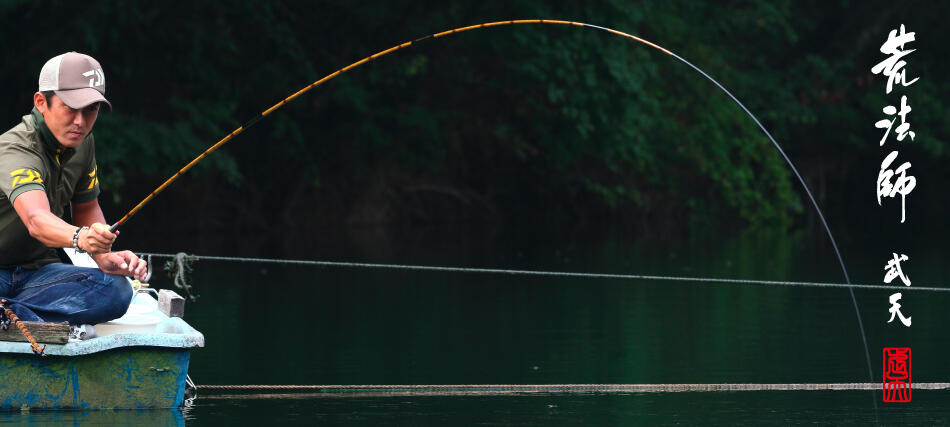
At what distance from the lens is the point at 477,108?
96.1ft

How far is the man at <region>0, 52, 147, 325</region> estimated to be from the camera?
20.6 ft

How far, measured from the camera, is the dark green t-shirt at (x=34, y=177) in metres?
6.38

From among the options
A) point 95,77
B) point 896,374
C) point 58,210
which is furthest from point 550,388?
point 95,77

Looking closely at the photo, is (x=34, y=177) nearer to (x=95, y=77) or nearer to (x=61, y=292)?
(x=95, y=77)

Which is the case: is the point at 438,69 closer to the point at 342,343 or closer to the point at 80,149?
the point at 342,343

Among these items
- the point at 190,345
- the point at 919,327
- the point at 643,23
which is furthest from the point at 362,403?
the point at 643,23

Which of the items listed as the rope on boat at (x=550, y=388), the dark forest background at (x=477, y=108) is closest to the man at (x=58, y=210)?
the rope on boat at (x=550, y=388)

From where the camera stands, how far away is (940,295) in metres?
14.0

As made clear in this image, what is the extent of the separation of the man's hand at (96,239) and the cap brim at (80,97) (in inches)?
25.7

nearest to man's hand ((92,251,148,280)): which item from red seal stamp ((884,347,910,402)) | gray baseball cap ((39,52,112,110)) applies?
gray baseball cap ((39,52,112,110))

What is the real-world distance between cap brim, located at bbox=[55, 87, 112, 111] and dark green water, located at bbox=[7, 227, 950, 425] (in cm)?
134

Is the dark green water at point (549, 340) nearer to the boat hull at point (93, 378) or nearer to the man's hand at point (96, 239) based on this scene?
the boat hull at point (93, 378)

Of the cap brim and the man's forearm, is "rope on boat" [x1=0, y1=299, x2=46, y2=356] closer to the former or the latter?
the man's forearm

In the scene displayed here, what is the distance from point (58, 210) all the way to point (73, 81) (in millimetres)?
584
